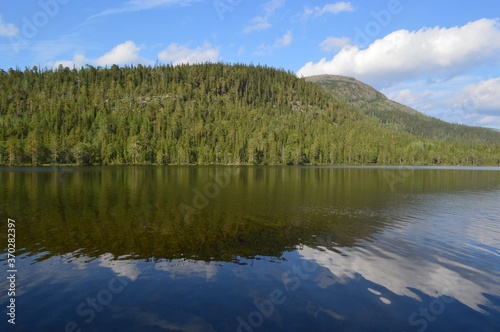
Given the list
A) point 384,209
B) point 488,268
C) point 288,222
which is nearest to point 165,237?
point 288,222

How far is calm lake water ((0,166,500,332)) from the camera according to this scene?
609 inches

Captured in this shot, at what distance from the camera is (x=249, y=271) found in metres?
21.6

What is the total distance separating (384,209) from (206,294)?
38617 mm

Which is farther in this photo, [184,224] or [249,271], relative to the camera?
[184,224]

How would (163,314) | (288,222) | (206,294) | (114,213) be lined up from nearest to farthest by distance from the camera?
(163,314)
(206,294)
(288,222)
(114,213)

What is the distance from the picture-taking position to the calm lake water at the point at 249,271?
50.8ft

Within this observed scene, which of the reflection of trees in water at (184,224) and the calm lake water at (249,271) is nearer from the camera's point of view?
the calm lake water at (249,271)

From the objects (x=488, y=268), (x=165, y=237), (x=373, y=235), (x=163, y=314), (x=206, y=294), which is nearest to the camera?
(x=163, y=314)

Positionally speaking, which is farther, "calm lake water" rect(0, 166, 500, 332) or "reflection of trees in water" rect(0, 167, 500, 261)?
"reflection of trees in water" rect(0, 167, 500, 261)

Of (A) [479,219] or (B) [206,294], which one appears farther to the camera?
(A) [479,219]

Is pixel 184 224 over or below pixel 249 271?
over

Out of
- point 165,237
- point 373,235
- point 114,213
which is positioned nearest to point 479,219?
point 373,235

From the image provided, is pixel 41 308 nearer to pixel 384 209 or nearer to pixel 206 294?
pixel 206 294

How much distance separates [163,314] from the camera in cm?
1559
